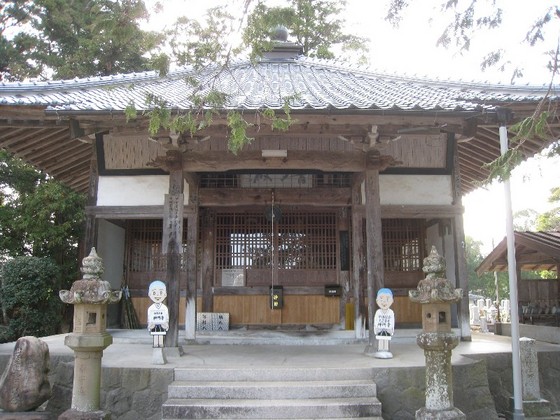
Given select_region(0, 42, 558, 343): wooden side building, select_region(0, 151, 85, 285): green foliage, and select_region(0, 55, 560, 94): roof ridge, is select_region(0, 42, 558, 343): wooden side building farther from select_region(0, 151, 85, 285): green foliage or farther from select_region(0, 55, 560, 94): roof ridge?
select_region(0, 151, 85, 285): green foliage

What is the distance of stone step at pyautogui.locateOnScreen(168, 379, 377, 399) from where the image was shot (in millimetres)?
6102

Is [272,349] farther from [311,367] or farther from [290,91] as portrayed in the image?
[290,91]

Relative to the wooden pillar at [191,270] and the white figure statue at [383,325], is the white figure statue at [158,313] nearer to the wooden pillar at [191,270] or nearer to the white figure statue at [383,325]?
the wooden pillar at [191,270]

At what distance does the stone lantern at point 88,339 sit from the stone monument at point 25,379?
1.85ft

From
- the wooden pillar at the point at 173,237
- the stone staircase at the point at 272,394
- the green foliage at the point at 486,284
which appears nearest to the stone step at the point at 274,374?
the stone staircase at the point at 272,394

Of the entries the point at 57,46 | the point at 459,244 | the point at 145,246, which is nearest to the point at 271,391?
the point at 459,244

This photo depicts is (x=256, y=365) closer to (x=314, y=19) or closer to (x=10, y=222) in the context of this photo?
(x=10, y=222)

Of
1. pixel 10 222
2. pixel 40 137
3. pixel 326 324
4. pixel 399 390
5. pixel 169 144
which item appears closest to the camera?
pixel 399 390

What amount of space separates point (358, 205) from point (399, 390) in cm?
411

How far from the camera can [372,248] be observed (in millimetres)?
7930

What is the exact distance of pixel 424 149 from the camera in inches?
390

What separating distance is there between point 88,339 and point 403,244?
25.5 feet

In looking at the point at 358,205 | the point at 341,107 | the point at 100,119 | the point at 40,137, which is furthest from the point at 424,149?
the point at 40,137

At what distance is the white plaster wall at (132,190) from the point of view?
980 cm
